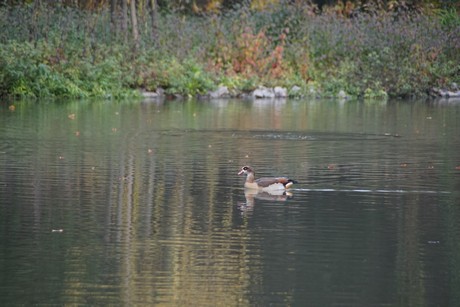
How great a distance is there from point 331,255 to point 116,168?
6622 mm

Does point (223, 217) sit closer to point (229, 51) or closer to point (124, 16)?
point (124, 16)

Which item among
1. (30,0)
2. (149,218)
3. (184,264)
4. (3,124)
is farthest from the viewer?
(30,0)

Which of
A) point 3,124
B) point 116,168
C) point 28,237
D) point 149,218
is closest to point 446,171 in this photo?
point 116,168

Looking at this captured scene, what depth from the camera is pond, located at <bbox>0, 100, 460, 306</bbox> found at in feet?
31.0

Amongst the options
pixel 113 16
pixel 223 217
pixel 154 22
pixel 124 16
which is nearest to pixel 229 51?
pixel 154 22

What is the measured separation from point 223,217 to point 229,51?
26.5 meters

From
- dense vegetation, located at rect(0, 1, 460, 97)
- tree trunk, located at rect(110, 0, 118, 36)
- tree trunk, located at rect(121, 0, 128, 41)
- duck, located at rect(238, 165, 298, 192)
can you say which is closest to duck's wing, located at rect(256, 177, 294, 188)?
duck, located at rect(238, 165, 298, 192)

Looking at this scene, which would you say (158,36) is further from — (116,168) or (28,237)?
(28,237)

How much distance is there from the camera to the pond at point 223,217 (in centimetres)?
944

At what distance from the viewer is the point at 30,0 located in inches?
1804

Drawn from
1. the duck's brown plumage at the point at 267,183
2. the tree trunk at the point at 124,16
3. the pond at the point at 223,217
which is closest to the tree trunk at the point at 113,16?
the tree trunk at the point at 124,16

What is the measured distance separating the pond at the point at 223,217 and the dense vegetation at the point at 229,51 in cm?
1070

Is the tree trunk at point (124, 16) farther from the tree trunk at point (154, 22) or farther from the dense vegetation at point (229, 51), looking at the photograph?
the tree trunk at point (154, 22)

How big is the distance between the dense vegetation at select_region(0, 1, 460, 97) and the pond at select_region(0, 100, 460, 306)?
10.7 metres
